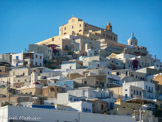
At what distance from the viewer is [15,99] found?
58562mm

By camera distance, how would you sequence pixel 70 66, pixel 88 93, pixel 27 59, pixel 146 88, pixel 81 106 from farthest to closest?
pixel 27 59
pixel 70 66
pixel 146 88
pixel 88 93
pixel 81 106

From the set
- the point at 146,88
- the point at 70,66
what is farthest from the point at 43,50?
the point at 146,88

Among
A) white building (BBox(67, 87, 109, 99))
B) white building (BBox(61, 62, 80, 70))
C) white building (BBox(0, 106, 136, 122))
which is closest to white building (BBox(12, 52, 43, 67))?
white building (BBox(61, 62, 80, 70))

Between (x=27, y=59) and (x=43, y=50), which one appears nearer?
(x=27, y=59)

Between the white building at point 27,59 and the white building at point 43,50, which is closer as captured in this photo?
the white building at point 27,59

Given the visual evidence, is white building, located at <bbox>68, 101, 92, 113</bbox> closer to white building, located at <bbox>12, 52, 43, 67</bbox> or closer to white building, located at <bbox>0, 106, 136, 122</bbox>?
white building, located at <bbox>0, 106, 136, 122</bbox>

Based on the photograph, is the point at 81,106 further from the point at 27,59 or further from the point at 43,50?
the point at 43,50

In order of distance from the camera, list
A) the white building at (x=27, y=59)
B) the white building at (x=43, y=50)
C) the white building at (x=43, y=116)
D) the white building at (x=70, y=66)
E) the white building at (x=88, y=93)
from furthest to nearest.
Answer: the white building at (x=43, y=50)
the white building at (x=27, y=59)
the white building at (x=70, y=66)
the white building at (x=88, y=93)
the white building at (x=43, y=116)

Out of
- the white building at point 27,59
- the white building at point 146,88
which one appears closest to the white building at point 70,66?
the white building at point 27,59

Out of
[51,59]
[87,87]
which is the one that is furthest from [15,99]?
[51,59]

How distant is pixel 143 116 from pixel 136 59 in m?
32.2

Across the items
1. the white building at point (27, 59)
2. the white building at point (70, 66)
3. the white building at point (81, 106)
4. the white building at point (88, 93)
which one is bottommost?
the white building at point (81, 106)

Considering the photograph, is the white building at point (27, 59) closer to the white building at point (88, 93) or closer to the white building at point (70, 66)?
the white building at point (70, 66)

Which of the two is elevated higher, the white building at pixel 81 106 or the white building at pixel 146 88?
the white building at pixel 146 88
